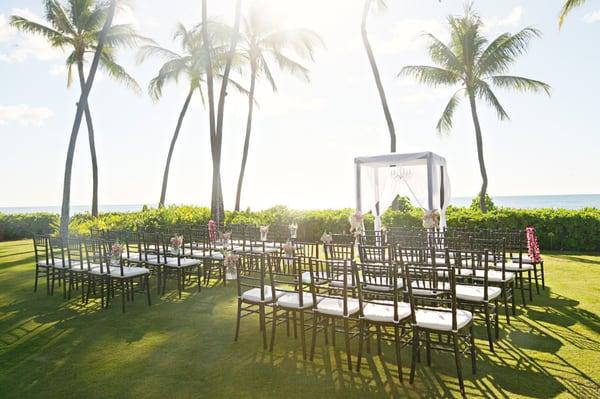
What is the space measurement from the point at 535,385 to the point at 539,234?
9601mm

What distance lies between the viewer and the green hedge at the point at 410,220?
11359 mm

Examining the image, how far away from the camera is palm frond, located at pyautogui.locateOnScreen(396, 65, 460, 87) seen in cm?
1684

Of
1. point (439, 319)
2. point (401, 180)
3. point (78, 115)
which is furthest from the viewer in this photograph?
point (78, 115)

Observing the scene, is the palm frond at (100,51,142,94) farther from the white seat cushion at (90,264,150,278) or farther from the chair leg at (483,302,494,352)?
the chair leg at (483,302,494,352)

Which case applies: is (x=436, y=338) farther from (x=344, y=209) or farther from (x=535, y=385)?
(x=344, y=209)

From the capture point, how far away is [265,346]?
4.49m

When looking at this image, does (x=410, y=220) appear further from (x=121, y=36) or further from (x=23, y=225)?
(x=23, y=225)

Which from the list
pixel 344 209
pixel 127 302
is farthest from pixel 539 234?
pixel 127 302

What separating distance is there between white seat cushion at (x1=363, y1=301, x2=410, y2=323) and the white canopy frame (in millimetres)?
6396

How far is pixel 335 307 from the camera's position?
164 inches

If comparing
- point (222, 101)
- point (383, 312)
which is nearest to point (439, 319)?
point (383, 312)

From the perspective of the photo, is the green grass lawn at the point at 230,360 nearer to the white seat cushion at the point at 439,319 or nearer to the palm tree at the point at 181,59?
the white seat cushion at the point at 439,319

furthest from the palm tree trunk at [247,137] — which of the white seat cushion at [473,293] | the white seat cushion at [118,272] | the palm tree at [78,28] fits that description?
the white seat cushion at [473,293]

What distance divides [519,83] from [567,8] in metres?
4.29
